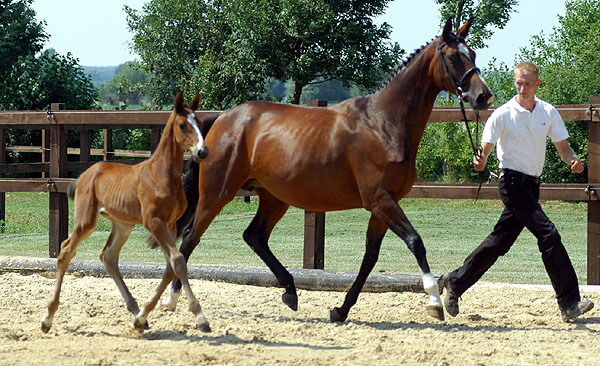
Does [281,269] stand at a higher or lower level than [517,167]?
lower

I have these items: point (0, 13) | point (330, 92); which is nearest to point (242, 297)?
point (0, 13)

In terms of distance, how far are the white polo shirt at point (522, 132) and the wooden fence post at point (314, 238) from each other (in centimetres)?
220

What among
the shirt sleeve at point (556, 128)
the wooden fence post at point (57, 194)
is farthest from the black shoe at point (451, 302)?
the wooden fence post at point (57, 194)

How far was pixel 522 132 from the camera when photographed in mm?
6113

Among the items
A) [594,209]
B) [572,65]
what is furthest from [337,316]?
[572,65]

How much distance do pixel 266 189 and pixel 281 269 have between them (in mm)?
641

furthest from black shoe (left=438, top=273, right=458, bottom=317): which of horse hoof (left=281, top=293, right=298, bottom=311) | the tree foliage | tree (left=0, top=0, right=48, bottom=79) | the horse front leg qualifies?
tree (left=0, top=0, right=48, bottom=79)

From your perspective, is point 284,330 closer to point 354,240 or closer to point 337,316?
point 337,316

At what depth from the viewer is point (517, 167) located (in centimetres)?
616

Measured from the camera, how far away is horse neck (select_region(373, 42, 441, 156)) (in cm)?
610

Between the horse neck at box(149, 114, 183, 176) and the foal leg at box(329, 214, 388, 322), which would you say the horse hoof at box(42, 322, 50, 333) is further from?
the foal leg at box(329, 214, 388, 322)

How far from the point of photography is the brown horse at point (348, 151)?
19.5ft

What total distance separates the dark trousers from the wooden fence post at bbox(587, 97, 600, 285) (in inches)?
50.7

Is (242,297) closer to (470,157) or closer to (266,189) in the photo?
(266,189)
